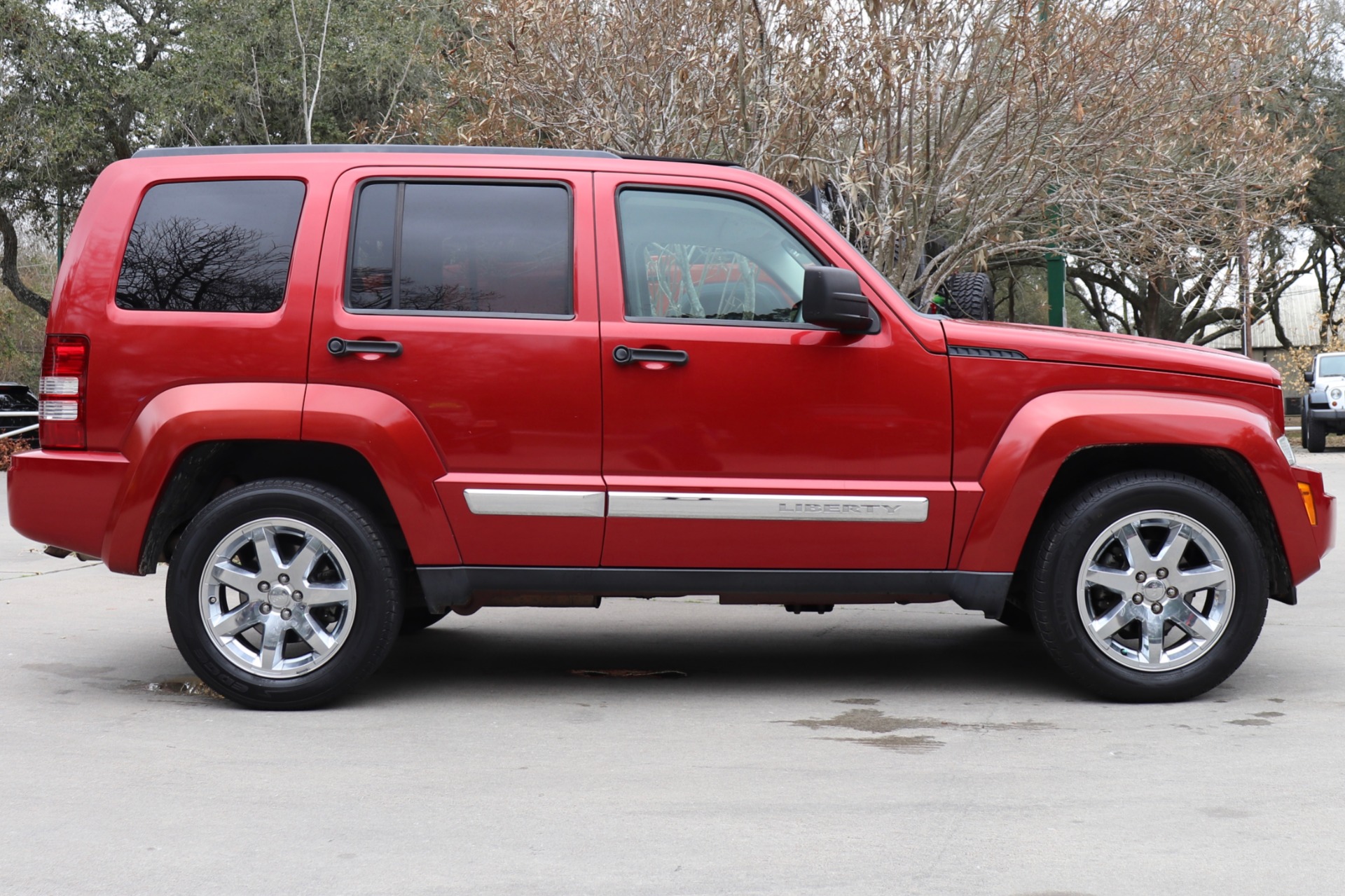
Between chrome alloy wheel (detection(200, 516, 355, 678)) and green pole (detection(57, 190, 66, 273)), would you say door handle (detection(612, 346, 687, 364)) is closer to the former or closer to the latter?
chrome alloy wheel (detection(200, 516, 355, 678))

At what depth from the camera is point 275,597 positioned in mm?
5457

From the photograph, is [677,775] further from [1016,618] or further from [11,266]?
[11,266]

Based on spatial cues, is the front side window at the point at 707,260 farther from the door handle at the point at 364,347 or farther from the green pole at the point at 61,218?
the green pole at the point at 61,218

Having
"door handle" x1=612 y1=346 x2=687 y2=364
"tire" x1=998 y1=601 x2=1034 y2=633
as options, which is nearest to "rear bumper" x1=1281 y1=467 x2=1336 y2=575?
"tire" x1=998 y1=601 x2=1034 y2=633

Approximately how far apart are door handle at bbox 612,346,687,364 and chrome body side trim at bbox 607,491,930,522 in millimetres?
487

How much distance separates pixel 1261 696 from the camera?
18.9 feet

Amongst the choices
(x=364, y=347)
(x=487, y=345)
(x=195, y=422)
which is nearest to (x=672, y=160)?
(x=487, y=345)

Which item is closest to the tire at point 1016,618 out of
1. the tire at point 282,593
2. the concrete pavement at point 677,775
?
the concrete pavement at point 677,775

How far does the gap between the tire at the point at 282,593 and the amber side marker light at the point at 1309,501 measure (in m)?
3.50

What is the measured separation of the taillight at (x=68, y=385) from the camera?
5.44 meters

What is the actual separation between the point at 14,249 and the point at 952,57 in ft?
63.2

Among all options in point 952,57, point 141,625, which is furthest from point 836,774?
point 952,57

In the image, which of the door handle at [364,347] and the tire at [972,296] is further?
the tire at [972,296]

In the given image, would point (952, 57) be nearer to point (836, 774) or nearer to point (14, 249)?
point (836, 774)
